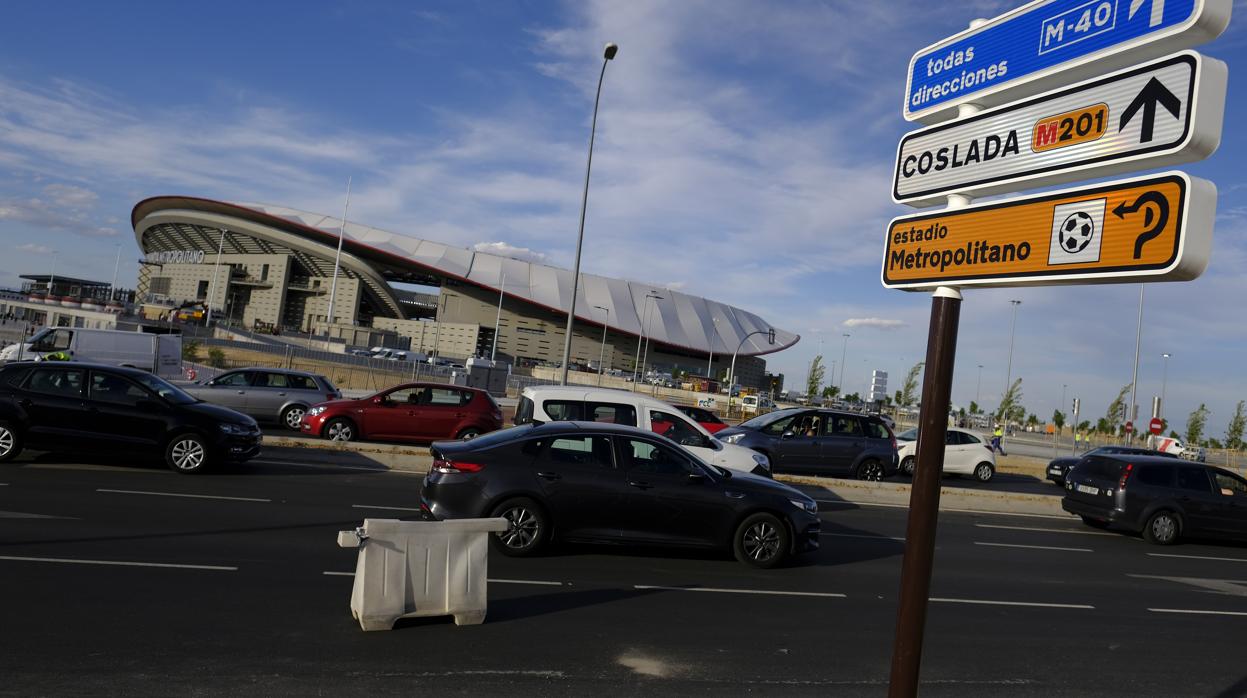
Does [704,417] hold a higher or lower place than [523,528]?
higher

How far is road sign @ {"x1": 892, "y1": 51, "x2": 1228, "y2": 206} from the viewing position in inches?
102

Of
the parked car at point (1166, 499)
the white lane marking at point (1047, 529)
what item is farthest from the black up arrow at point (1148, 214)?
the parked car at point (1166, 499)

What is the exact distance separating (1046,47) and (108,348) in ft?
91.8

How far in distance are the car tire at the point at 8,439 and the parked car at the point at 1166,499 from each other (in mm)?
17834

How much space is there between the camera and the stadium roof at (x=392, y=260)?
3967 inches

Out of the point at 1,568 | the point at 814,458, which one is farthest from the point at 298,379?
the point at 1,568

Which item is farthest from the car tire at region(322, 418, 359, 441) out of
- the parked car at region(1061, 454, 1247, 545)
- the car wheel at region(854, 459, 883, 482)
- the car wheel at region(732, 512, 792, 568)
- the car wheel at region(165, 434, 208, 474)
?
the parked car at region(1061, 454, 1247, 545)

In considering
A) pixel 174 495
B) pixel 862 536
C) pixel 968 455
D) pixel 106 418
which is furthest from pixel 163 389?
pixel 968 455

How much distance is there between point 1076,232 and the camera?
9.34ft

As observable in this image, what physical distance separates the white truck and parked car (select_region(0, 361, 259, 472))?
13.3 metres

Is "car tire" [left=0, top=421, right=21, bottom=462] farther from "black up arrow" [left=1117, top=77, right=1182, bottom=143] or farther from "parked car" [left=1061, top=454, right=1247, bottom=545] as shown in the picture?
"parked car" [left=1061, top=454, right=1247, bottom=545]

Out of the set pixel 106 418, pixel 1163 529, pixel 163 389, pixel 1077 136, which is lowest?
pixel 106 418

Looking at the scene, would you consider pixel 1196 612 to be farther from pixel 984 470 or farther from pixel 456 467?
pixel 984 470

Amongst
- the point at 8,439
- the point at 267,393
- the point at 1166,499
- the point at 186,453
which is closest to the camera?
the point at 8,439
